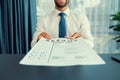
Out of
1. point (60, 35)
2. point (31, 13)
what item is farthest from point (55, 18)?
point (31, 13)

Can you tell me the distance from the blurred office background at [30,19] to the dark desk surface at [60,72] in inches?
85.6

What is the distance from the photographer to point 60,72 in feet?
2.43

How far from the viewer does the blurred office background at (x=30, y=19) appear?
2.94m

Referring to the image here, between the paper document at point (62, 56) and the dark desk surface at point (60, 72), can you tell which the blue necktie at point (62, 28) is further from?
the dark desk surface at point (60, 72)

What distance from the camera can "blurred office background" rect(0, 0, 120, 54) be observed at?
294 cm

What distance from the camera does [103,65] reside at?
0.83 meters

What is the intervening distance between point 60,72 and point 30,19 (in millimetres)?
2309

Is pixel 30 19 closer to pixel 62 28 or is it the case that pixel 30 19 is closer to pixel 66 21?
pixel 66 21

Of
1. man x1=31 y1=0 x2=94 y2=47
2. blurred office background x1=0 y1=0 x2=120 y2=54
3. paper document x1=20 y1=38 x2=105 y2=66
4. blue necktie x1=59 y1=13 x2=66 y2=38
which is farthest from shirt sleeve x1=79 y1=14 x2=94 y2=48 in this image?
blurred office background x1=0 y1=0 x2=120 y2=54

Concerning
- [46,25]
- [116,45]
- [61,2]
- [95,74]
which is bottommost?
[116,45]

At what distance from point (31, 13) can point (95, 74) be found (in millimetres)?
2344

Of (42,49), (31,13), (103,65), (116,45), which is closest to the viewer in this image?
(103,65)

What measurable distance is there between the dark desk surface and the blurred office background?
2.17 meters

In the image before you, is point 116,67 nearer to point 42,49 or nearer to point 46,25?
point 42,49
